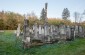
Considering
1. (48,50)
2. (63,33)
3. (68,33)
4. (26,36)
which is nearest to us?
(48,50)

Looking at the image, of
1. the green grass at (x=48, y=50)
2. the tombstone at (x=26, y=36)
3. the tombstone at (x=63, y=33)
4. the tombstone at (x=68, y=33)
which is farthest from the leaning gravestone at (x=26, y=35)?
the tombstone at (x=68, y=33)

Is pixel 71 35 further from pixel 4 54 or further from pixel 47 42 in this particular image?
pixel 4 54

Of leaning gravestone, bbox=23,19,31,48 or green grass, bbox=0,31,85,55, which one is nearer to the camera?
green grass, bbox=0,31,85,55

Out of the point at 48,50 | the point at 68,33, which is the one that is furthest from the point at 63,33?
the point at 48,50

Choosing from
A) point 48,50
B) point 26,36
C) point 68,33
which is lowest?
point 48,50

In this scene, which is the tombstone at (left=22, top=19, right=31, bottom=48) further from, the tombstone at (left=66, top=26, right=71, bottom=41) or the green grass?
the tombstone at (left=66, top=26, right=71, bottom=41)

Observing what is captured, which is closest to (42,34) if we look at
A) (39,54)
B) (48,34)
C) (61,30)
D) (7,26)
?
(48,34)

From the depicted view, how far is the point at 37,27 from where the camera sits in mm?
16297

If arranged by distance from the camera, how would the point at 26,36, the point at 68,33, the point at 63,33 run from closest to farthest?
1. the point at 26,36
2. the point at 63,33
3. the point at 68,33

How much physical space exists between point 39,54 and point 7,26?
4062 centimetres

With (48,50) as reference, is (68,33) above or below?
above

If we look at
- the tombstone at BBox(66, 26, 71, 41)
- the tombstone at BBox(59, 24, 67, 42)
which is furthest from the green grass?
the tombstone at BBox(66, 26, 71, 41)

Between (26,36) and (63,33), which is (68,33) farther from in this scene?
(26,36)

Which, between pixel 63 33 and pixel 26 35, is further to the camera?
pixel 63 33
